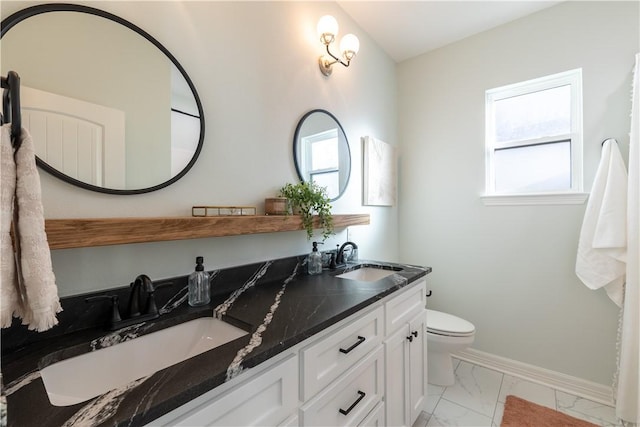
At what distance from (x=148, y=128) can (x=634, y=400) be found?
2880 mm

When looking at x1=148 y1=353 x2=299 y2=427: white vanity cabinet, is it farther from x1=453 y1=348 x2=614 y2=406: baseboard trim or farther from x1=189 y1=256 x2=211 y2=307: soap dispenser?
x1=453 y1=348 x2=614 y2=406: baseboard trim

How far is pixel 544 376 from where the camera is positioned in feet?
6.63

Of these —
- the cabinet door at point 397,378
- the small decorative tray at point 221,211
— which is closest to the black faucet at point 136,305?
the small decorative tray at point 221,211

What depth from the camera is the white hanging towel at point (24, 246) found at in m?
0.55

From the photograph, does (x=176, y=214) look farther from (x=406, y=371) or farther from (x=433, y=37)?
(x=433, y=37)

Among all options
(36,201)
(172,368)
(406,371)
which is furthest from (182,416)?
Answer: (406,371)

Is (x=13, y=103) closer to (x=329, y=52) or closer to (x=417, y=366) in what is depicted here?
(x=329, y=52)

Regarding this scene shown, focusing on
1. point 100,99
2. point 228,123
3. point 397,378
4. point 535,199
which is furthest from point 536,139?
point 100,99

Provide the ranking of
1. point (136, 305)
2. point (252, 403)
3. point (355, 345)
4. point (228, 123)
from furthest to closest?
point (228, 123) < point (355, 345) < point (136, 305) < point (252, 403)

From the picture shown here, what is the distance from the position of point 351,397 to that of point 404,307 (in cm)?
56

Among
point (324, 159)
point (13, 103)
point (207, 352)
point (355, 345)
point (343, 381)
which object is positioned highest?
point (324, 159)

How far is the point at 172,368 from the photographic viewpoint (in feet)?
2.15

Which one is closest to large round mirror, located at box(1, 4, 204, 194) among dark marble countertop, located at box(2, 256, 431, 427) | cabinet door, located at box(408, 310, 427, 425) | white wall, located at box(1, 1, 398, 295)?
white wall, located at box(1, 1, 398, 295)

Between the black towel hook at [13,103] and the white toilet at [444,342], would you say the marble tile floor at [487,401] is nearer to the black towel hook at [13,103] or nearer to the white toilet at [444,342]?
the white toilet at [444,342]
